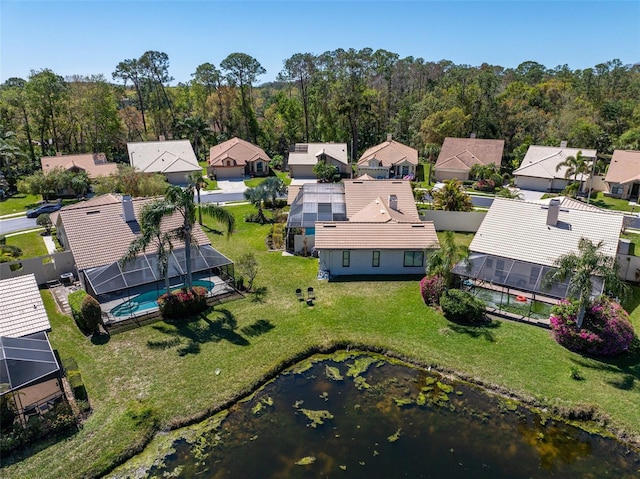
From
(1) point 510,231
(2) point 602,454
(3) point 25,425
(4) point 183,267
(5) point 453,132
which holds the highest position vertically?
(5) point 453,132

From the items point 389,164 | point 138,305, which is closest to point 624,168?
point 389,164

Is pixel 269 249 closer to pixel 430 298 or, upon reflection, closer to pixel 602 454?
pixel 430 298

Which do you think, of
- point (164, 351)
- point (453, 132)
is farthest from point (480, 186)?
point (164, 351)

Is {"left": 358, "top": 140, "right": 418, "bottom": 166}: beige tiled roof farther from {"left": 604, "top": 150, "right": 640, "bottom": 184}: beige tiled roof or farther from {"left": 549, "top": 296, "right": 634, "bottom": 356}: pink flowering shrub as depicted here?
{"left": 549, "top": 296, "right": 634, "bottom": 356}: pink flowering shrub

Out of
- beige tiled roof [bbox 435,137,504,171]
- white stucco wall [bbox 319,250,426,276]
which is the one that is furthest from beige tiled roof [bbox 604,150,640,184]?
white stucco wall [bbox 319,250,426,276]

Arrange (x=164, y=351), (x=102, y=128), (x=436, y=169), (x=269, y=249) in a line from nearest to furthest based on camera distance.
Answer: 1. (x=164, y=351)
2. (x=269, y=249)
3. (x=436, y=169)
4. (x=102, y=128)

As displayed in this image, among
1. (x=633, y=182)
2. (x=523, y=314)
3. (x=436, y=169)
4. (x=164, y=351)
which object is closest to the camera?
(x=164, y=351)

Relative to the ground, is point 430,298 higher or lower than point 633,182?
lower
